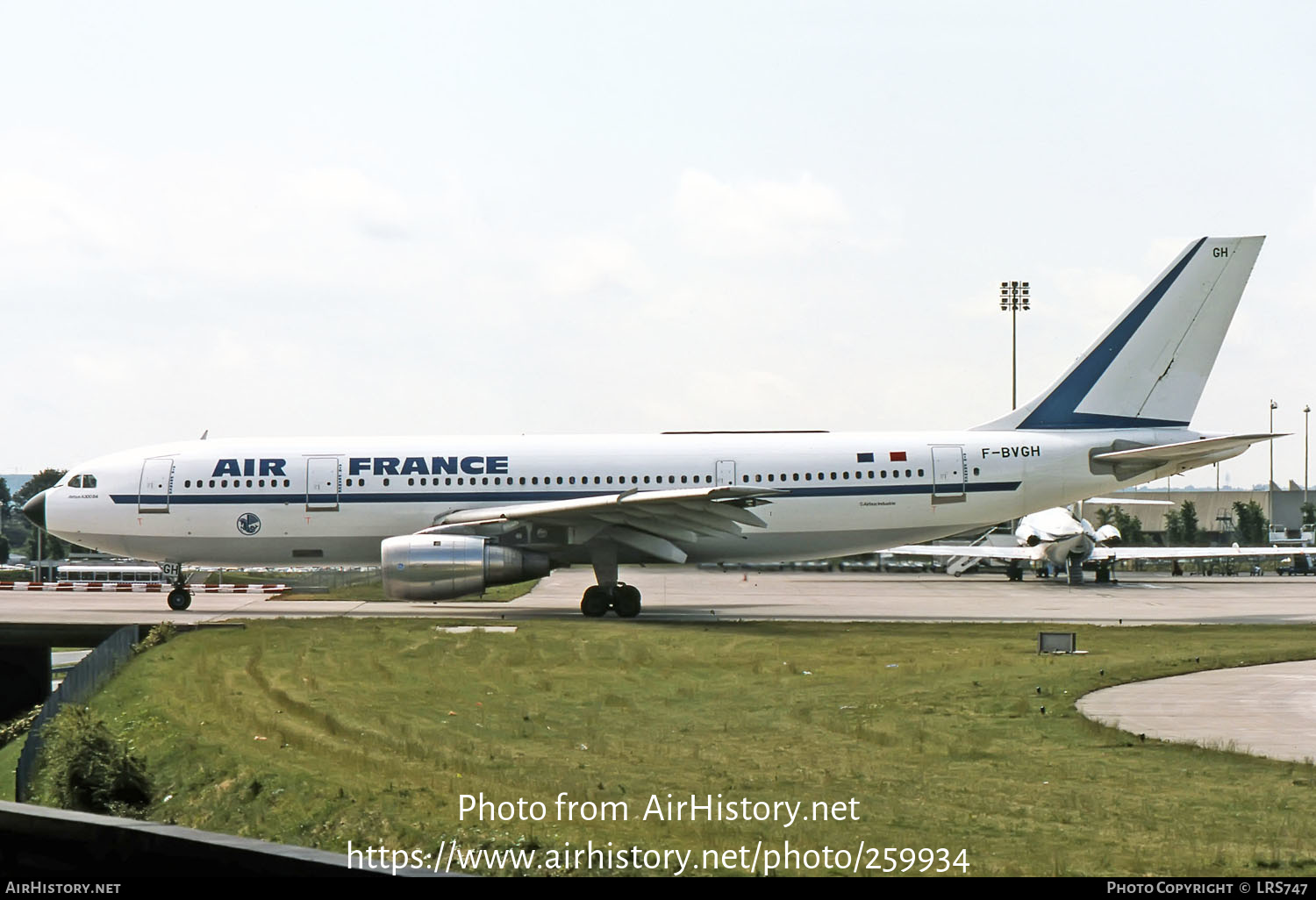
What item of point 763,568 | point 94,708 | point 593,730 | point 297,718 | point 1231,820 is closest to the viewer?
point 1231,820

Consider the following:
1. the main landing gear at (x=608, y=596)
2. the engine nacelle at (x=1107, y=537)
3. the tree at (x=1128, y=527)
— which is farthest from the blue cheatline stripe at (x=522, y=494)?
the tree at (x=1128, y=527)

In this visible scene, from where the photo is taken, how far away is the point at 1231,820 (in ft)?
27.9

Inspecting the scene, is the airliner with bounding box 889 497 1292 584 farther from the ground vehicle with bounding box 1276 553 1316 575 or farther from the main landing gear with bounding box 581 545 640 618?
the main landing gear with bounding box 581 545 640 618

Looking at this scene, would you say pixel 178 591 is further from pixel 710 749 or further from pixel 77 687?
pixel 710 749

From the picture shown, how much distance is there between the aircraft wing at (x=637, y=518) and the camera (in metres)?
25.4

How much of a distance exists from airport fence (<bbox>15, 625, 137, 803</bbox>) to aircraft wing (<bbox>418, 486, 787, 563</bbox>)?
758 cm

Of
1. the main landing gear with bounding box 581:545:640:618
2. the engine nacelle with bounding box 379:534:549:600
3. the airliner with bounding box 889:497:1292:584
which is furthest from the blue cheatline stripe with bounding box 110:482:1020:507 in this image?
the airliner with bounding box 889:497:1292:584

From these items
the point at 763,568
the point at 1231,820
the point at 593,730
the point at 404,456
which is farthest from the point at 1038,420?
the point at 763,568

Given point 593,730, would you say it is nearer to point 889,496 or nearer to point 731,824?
point 731,824

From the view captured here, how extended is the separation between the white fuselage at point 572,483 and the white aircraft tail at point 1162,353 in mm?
465

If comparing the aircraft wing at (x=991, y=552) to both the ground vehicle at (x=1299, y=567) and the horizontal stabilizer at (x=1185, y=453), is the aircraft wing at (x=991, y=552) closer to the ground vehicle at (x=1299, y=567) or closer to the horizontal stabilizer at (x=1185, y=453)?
the ground vehicle at (x=1299, y=567)

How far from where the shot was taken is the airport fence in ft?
42.9

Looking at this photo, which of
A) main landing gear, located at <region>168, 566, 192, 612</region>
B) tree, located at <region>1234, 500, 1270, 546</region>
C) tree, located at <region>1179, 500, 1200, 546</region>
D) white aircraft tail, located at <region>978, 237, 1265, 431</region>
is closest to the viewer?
white aircraft tail, located at <region>978, 237, 1265, 431</region>

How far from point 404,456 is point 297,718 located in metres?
14.7
